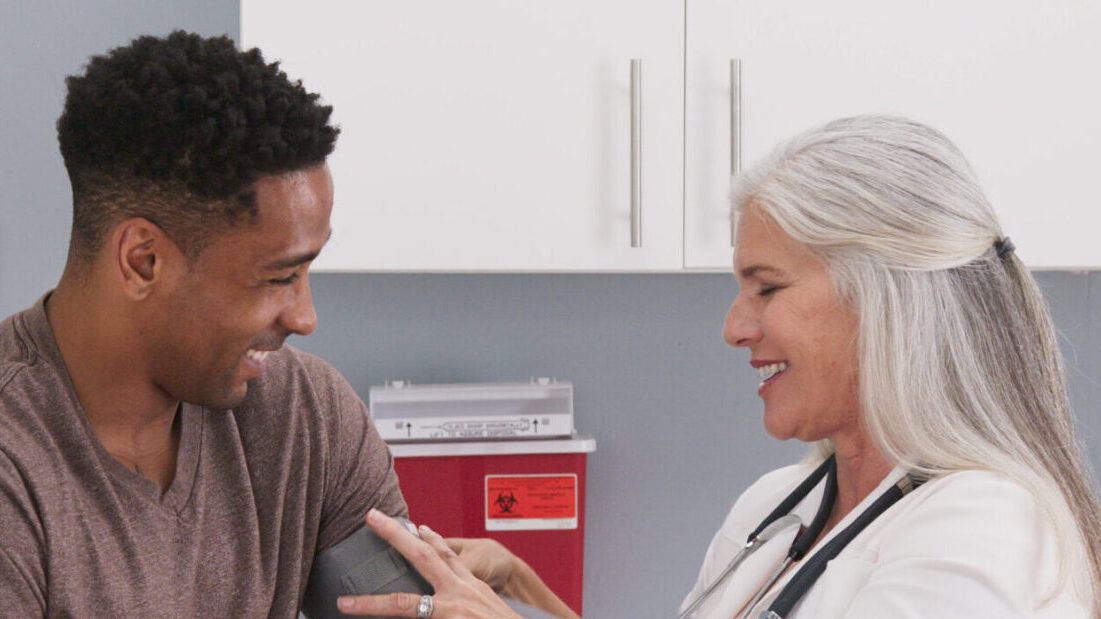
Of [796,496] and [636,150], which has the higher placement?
[636,150]

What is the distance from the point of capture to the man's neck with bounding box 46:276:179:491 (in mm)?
1001

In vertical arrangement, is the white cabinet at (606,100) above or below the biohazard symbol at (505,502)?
above

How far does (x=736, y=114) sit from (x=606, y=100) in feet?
0.57

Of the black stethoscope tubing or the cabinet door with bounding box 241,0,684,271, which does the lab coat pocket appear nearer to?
the black stethoscope tubing

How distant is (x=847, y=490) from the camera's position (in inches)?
49.0

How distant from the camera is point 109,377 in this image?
102 cm

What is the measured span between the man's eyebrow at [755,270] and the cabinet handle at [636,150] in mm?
363

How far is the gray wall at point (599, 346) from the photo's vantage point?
1.82m

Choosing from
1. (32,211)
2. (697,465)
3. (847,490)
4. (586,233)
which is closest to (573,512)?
(697,465)

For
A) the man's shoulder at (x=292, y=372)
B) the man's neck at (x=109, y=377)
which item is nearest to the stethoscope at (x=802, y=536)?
the man's shoulder at (x=292, y=372)

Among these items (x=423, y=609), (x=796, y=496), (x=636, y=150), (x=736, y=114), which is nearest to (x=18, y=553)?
(x=423, y=609)

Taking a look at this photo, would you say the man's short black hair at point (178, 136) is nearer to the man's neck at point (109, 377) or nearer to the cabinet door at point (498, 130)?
the man's neck at point (109, 377)

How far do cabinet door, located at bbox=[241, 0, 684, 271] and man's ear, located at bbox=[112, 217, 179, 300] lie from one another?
552mm

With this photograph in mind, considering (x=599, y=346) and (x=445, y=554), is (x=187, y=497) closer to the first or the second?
(x=445, y=554)
